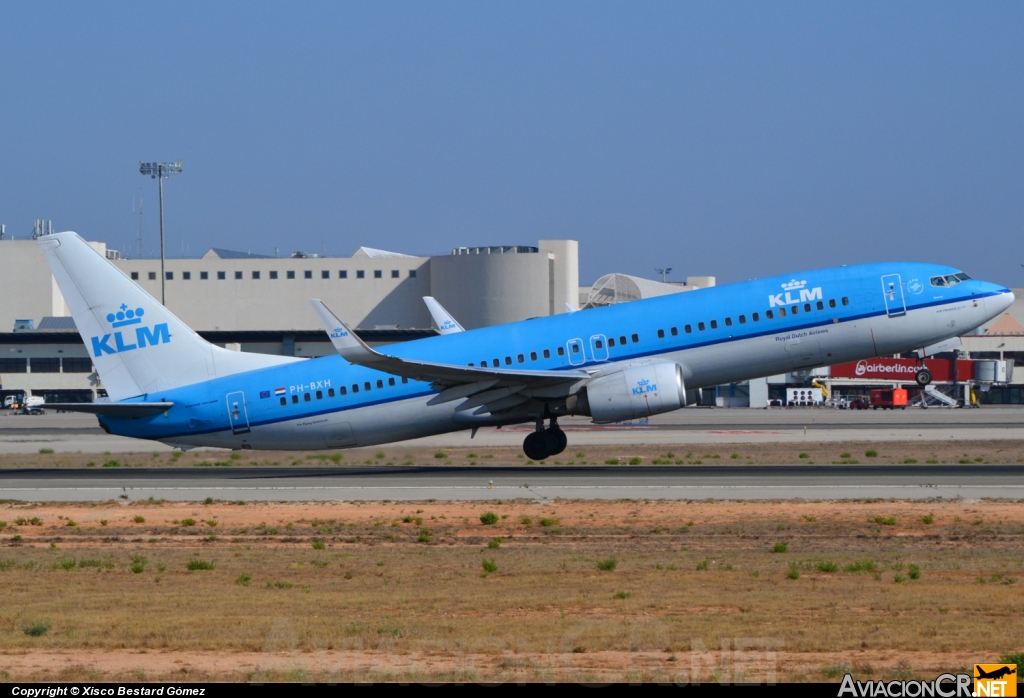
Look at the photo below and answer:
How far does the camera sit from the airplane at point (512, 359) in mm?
35312

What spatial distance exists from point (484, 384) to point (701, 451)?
614 inches

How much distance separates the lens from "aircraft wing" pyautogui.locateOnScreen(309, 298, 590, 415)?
112 ft

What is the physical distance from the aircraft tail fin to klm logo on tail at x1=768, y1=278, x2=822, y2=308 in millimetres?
18129

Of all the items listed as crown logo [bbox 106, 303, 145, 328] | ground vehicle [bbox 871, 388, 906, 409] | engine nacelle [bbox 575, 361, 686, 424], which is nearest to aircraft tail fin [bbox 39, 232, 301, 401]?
crown logo [bbox 106, 303, 145, 328]

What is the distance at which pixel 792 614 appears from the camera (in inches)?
639

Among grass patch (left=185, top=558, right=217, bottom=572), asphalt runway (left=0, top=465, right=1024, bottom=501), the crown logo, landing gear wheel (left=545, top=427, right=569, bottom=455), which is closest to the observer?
grass patch (left=185, top=558, right=217, bottom=572)

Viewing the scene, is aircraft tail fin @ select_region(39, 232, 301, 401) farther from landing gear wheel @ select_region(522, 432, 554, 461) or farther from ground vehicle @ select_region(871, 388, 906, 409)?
ground vehicle @ select_region(871, 388, 906, 409)

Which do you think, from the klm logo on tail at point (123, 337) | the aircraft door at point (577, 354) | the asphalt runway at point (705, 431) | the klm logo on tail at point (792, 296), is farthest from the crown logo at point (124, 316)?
the klm logo on tail at point (792, 296)

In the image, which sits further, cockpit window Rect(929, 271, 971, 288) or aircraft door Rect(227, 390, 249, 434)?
aircraft door Rect(227, 390, 249, 434)

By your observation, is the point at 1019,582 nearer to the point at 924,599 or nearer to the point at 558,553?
the point at 924,599

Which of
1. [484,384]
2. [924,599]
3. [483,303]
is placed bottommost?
[924,599]

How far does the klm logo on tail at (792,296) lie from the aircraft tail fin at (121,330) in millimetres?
18129

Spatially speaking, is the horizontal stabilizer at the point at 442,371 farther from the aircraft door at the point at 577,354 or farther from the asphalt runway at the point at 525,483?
the asphalt runway at the point at 525,483

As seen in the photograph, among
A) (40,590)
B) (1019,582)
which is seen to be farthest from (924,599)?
(40,590)
